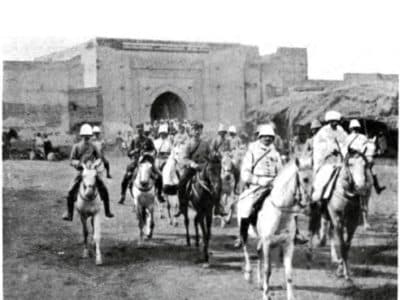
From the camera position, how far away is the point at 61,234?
8.16m

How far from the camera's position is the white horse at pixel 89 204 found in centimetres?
783

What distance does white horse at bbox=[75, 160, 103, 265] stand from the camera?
7.83 meters

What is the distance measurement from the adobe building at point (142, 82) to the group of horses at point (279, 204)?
4.58 feet

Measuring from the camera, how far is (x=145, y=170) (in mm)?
8875

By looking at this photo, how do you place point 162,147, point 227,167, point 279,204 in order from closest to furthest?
point 279,204
point 227,167
point 162,147

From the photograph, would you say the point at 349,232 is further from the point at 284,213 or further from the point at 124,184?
the point at 124,184

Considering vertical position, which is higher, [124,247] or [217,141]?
[217,141]

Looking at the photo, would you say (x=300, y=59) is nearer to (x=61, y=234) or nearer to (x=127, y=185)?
(x=127, y=185)

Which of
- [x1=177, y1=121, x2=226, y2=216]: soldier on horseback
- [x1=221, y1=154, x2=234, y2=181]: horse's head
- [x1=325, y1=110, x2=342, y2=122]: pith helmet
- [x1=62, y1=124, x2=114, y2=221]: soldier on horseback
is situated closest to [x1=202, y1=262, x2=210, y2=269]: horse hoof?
[x1=177, y1=121, x2=226, y2=216]: soldier on horseback

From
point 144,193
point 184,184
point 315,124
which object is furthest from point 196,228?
point 315,124

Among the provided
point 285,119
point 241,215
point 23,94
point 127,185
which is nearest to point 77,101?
point 127,185

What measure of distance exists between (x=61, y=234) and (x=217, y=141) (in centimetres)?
276

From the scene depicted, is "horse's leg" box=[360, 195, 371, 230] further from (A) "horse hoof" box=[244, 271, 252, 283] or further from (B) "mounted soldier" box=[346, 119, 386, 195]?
(A) "horse hoof" box=[244, 271, 252, 283]

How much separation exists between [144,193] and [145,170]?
0.38 m
